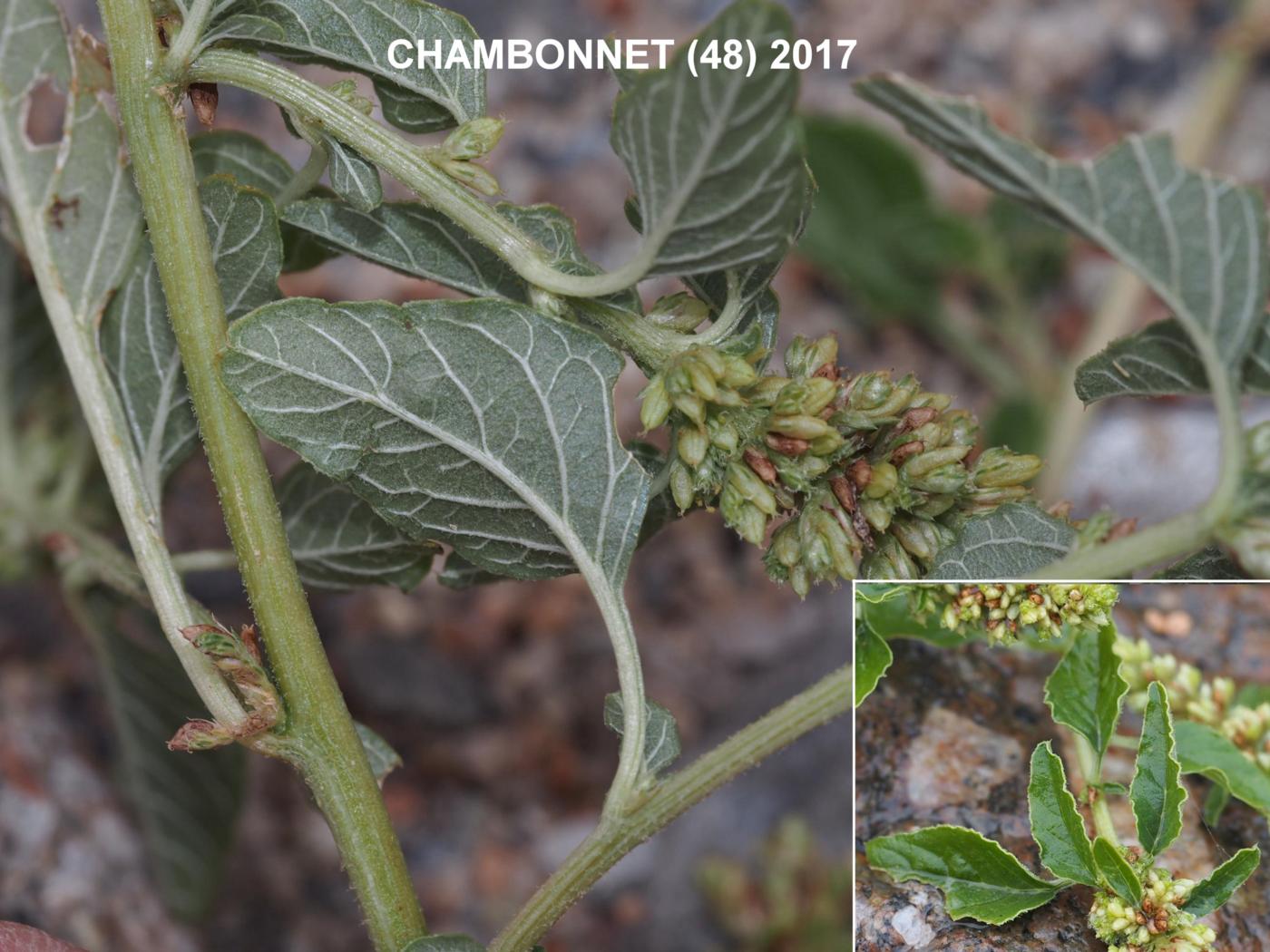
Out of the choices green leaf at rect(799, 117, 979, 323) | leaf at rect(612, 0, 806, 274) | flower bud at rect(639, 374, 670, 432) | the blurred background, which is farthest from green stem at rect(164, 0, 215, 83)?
green leaf at rect(799, 117, 979, 323)

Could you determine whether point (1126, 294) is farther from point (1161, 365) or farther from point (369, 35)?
point (369, 35)

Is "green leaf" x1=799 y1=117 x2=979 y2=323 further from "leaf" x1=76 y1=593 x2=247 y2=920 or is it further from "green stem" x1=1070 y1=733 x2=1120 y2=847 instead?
"green stem" x1=1070 y1=733 x2=1120 y2=847

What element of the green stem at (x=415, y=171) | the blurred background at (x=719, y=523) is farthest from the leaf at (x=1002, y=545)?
the blurred background at (x=719, y=523)

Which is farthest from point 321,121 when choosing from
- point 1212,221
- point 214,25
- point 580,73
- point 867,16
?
point 867,16

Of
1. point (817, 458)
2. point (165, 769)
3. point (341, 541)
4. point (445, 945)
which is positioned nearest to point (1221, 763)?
point (817, 458)

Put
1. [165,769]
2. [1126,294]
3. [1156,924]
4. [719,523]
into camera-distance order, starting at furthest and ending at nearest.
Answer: [719,523], [1126,294], [165,769], [1156,924]

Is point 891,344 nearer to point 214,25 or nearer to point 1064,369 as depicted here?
point 1064,369

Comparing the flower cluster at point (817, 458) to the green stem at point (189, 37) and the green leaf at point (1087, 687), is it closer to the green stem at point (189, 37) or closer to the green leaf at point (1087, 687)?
the green leaf at point (1087, 687)
